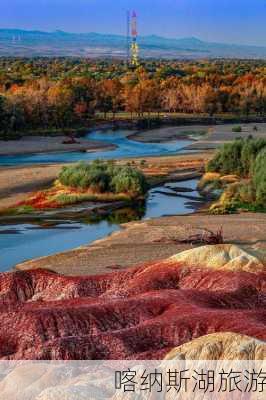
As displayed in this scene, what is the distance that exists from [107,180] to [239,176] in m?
10.1

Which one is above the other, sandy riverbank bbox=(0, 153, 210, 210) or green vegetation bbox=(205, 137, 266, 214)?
green vegetation bbox=(205, 137, 266, 214)

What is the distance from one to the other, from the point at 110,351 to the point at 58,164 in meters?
54.2

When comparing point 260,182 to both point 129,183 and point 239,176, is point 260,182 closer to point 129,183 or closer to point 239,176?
point 129,183

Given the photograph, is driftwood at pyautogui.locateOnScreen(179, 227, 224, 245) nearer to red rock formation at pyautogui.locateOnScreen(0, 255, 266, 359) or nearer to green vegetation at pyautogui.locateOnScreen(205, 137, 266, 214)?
green vegetation at pyautogui.locateOnScreen(205, 137, 266, 214)

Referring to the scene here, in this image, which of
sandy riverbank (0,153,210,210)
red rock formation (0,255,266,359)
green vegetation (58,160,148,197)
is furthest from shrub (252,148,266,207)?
red rock formation (0,255,266,359)

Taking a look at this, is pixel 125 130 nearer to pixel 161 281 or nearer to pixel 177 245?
pixel 177 245

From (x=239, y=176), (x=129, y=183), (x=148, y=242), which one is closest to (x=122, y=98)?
(x=239, y=176)

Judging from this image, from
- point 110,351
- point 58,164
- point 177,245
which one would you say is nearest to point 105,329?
point 110,351

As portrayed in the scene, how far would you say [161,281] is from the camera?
2028 cm

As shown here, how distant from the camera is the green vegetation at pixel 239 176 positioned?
46281 millimetres

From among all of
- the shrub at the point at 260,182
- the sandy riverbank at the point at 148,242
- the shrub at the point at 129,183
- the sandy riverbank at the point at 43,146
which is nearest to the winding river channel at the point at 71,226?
the shrub at the point at 129,183

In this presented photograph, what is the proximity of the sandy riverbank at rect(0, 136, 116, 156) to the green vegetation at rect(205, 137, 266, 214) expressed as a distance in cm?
2338

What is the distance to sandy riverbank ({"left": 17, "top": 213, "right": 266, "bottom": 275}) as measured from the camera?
31219 millimetres

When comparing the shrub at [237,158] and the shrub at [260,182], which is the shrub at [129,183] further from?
the shrub at [237,158]
